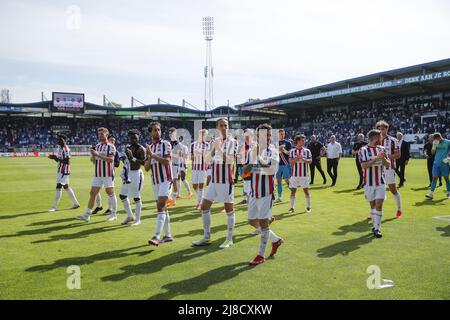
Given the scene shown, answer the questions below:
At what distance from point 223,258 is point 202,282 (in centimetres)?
123

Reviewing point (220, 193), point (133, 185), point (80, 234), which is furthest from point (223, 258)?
point (133, 185)

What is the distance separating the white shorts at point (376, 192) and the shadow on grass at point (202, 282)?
3.73 m

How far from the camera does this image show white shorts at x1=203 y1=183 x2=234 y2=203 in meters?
7.48

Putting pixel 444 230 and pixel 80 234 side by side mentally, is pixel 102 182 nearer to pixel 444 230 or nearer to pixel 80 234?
pixel 80 234

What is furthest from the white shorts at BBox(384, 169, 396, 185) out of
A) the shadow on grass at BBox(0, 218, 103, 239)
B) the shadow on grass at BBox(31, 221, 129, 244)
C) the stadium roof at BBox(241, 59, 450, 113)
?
the stadium roof at BBox(241, 59, 450, 113)

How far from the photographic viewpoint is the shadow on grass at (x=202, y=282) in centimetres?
507

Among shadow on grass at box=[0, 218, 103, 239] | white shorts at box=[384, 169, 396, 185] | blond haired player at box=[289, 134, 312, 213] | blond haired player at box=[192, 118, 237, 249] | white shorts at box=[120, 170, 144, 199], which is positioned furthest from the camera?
blond haired player at box=[289, 134, 312, 213]

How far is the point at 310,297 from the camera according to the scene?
4.91m

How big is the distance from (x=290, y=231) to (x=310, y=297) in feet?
12.2

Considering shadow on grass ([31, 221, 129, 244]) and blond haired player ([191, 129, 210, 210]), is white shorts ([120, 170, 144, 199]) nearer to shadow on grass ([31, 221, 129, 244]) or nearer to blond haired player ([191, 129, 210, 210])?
shadow on grass ([31, 221, 129, 244])

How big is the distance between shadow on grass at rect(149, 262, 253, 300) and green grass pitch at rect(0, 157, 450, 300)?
0.02 metres

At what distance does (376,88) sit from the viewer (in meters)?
42.9

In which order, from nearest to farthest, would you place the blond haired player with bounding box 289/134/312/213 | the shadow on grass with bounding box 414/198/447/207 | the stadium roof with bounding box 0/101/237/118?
the blond haired player with bounding box 289/134/312/213, the shadow on grass with bounding box 414/198/447/207, the stadium roof with bounding box 0/101/237/118
